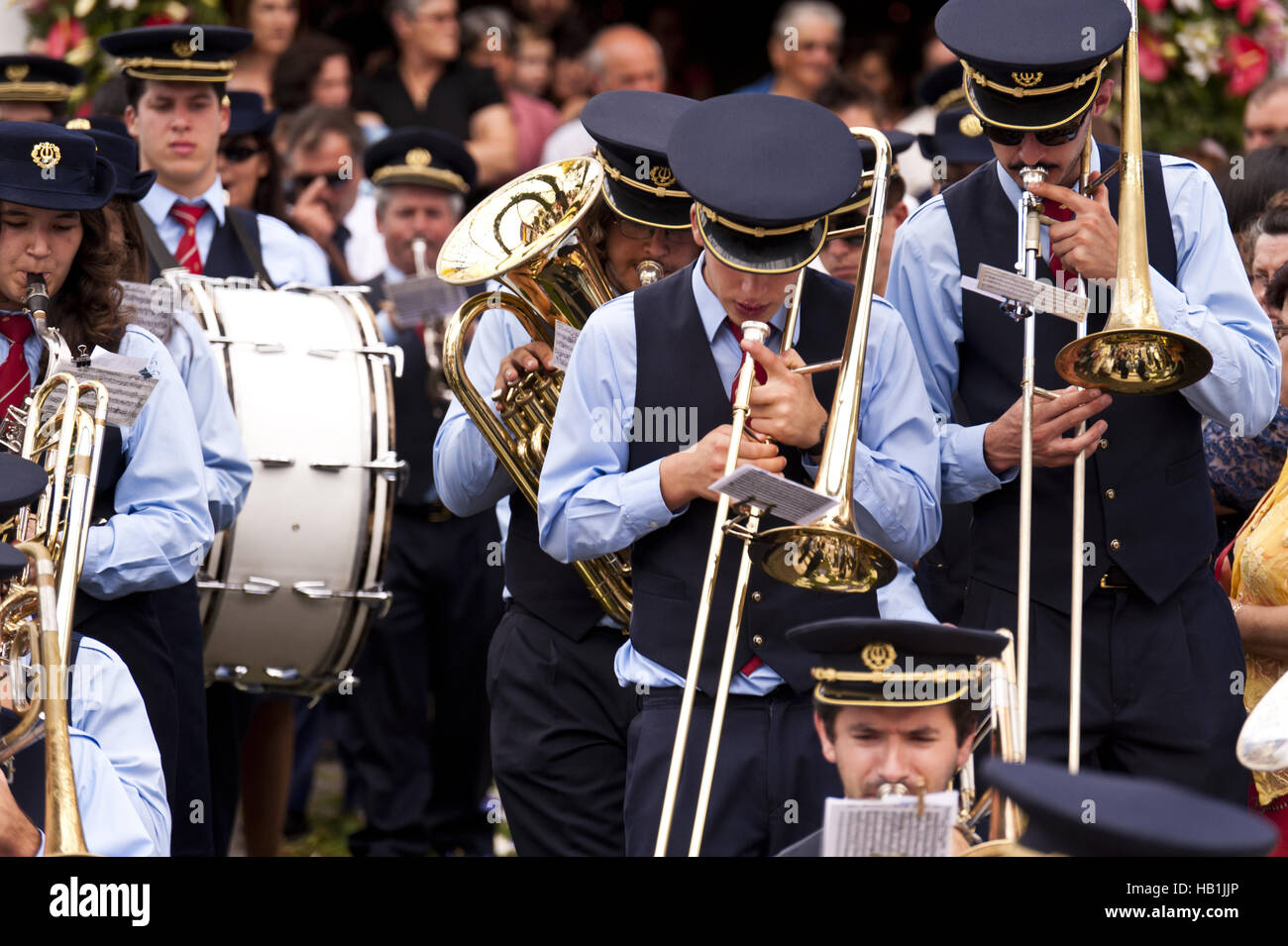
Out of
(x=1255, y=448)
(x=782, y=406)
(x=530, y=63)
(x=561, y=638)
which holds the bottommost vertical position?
(x=561, y=638)

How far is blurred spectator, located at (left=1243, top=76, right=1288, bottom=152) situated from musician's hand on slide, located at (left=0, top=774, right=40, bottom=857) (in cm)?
580

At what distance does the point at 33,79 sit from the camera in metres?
7.94

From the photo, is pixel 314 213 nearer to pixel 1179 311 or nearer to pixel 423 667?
pixel 423 667

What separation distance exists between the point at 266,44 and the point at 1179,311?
6.33 m

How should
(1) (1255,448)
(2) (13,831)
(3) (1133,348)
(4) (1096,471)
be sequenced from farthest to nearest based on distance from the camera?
1. (1) (1255,448)
2. (4) (1096,471)
3. (3) (1133,348)
4. (2) (13,831)

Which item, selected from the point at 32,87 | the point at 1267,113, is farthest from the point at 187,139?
the point at 1267,113

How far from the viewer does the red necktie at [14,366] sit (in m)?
5.35

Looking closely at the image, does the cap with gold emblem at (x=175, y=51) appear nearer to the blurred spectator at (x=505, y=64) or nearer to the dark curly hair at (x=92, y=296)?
the dark curly hair at (x=92, y=296)

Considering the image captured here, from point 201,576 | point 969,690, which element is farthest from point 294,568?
point 969,690

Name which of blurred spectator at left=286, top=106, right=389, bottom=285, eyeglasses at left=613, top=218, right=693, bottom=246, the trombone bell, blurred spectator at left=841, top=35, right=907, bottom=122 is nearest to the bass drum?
eyeglasses at left=613, top=218, right=693, bottom=246

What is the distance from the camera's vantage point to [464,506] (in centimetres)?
582

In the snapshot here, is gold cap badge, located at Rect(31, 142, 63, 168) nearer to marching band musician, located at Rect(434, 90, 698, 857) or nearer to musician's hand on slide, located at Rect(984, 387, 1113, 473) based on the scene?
marching band musician, located at Rect(434, 90, 698, 857)

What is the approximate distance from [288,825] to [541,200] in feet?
13.3

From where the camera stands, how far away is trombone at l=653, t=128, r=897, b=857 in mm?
4137
